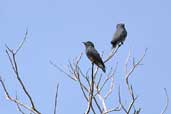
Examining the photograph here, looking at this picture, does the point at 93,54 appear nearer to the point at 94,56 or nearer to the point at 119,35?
the point at 94,56

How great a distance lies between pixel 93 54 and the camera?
372 inches

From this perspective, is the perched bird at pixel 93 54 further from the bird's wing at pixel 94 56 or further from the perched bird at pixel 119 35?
the perched bird at pixel 119 35

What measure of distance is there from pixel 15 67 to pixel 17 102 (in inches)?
17.6

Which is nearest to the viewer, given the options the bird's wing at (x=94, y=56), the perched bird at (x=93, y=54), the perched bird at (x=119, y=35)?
the perched bird at (x=93, y=54)

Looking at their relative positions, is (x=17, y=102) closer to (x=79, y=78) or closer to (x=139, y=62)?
(x=79, y=78)

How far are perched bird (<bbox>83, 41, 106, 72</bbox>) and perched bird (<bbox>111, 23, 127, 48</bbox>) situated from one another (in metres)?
0.48

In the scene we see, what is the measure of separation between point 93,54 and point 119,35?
1.76 meters

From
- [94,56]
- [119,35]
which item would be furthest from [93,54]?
Answer: [119,35]

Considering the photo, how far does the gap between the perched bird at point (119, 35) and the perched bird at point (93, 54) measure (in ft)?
1.57

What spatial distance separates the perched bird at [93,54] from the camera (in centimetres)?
867

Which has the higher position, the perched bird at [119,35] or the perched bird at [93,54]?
the perched bird at [119,35]

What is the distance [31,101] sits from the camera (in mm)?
6012

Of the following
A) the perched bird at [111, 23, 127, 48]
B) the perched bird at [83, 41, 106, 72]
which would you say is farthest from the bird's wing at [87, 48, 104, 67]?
the perched bird at [111, 23, 127, 48]

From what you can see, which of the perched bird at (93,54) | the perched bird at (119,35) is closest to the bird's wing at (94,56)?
the perched bird at (93,54)
